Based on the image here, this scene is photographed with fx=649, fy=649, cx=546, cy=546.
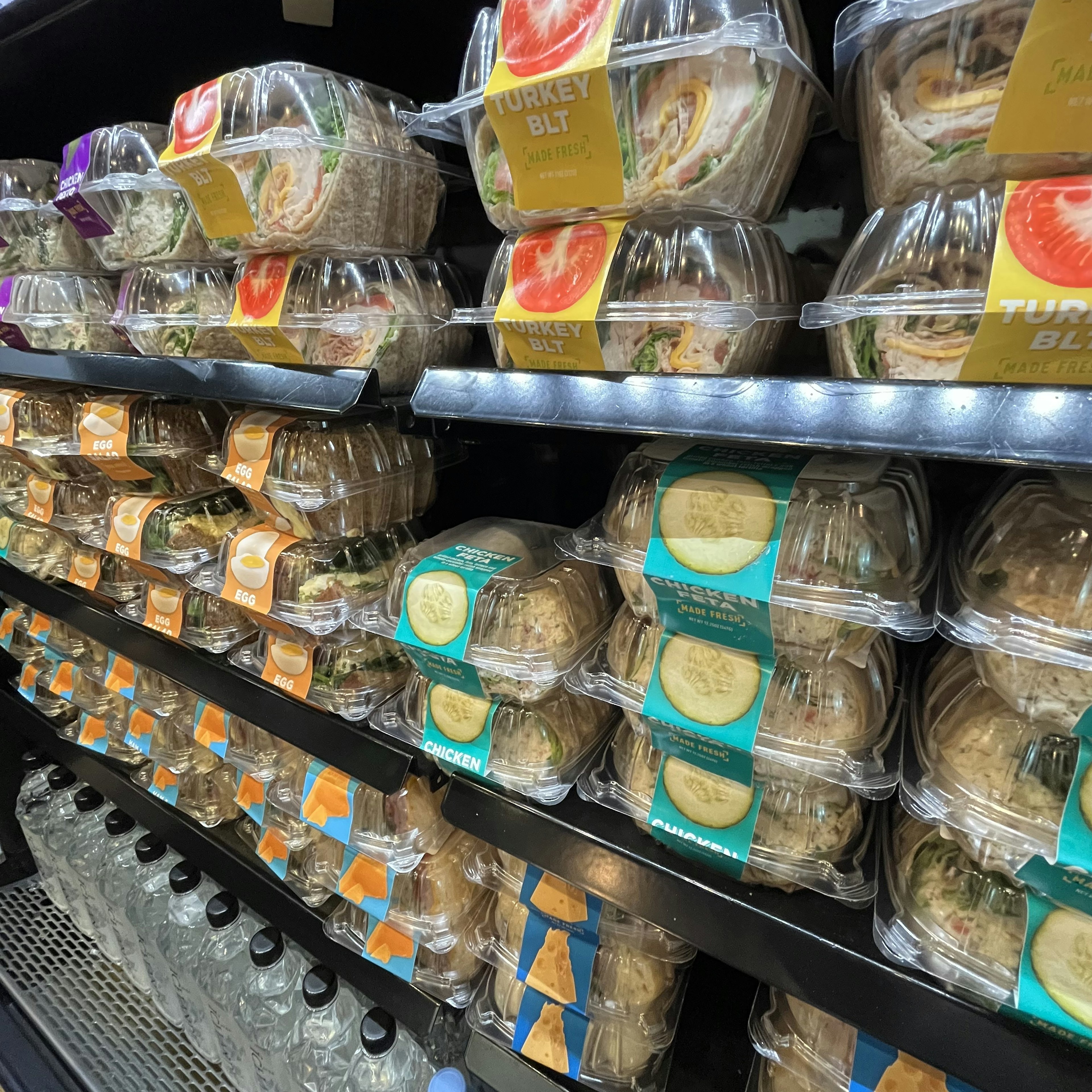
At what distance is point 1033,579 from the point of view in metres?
0.56

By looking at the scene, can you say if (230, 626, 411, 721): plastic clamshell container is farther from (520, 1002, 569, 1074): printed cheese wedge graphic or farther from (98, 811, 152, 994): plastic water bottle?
(98, 811, 152, 994): plastic water bottle

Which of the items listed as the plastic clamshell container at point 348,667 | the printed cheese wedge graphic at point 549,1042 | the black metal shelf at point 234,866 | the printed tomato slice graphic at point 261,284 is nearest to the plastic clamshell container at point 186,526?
the plastic clamshell container at point 348,667

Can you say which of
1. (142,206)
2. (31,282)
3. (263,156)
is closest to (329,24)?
(263,156)

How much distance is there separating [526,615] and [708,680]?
0.26 m

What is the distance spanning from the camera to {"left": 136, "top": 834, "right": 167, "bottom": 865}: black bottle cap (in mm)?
1680

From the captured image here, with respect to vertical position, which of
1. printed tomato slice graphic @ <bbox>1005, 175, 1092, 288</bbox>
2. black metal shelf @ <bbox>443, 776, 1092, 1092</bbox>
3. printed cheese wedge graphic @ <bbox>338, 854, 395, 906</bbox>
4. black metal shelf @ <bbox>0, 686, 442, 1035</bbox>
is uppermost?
printed tomato slice graphic @ <bbox>1005, 175, 1092, 288</bbox>

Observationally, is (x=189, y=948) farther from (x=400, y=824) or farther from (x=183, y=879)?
(x=400, y=824)

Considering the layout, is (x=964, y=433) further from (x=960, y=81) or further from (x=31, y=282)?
(x=31, y=282)

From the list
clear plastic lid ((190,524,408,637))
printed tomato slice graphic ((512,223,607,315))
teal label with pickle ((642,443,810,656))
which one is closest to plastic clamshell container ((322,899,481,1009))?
clear plastic lid ((190,524,408,637))

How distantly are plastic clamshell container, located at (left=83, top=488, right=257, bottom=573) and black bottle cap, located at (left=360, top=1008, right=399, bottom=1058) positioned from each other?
0.93 m

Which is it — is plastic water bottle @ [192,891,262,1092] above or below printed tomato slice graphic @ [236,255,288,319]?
below

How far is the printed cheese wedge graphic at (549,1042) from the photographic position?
3.41ft

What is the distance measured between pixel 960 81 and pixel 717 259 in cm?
22

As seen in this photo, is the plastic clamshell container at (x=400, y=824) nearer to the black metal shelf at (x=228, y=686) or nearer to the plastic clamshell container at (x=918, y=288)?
the black metal shelf at (x=228, y=686)
